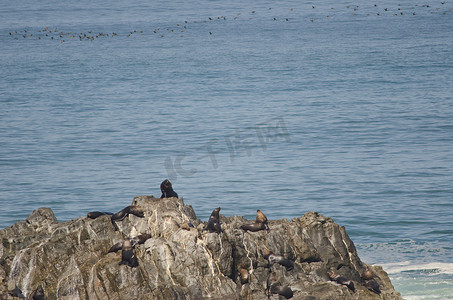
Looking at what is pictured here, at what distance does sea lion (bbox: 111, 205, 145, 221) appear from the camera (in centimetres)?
2152

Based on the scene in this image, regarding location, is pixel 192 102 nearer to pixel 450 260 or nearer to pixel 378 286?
pixel 450 260

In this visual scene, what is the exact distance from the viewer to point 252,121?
69125mm

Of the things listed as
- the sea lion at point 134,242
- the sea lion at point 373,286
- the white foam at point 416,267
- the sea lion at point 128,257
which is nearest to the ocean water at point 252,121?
the white foam at point 416,267

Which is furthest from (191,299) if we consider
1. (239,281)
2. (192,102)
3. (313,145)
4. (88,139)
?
(192,102)

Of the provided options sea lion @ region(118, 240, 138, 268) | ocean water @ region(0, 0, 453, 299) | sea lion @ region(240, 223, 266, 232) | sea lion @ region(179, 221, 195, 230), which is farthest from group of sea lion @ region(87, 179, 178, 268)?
ocean water @ region(0, 0, 453, 299)

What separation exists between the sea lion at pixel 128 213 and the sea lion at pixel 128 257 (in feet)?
5.86

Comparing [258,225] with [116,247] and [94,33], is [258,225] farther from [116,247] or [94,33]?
[94,33]

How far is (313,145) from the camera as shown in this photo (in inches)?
2291

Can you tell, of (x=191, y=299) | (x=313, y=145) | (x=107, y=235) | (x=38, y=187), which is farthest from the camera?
(x=313, y=145)

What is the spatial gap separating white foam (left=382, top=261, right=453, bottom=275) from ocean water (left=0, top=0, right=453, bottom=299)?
0.28 ft

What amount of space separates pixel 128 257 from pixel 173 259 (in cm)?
136

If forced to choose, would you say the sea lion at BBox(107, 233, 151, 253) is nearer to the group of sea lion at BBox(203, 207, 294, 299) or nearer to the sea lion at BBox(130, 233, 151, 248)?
the sea lion at BBox(130, 233, 151, 248)

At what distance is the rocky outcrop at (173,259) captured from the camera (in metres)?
19.6

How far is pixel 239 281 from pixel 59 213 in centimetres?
2291
